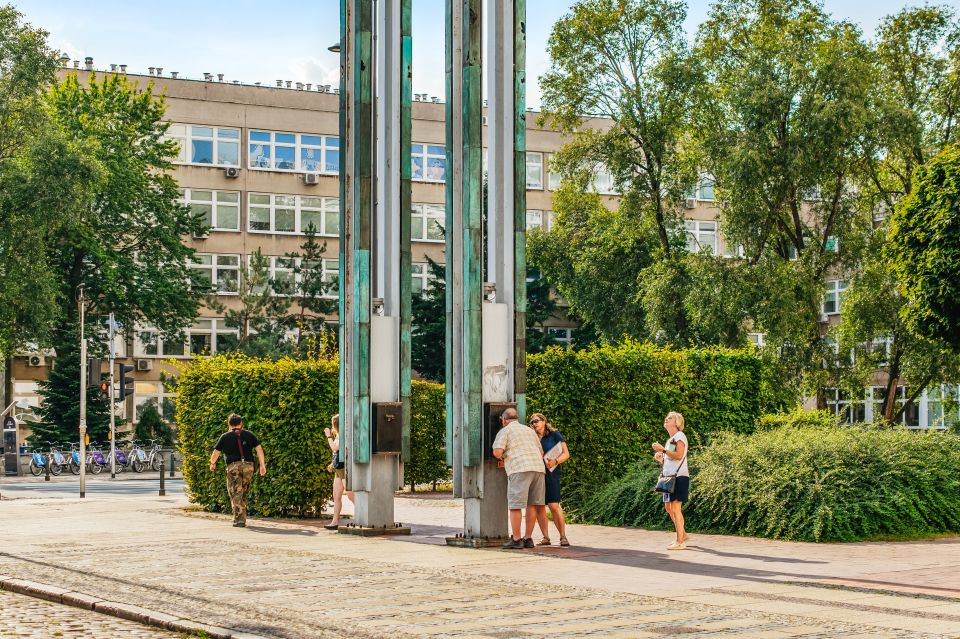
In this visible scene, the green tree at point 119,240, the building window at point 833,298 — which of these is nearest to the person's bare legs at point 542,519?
the green tree at point 119,240

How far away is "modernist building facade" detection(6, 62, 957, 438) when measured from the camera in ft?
215

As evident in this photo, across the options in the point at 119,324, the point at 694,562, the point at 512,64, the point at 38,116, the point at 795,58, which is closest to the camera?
the point at 694,562

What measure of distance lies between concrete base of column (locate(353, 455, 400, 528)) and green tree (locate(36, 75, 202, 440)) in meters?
36.2

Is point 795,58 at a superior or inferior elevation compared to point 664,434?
superior

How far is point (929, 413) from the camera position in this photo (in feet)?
208

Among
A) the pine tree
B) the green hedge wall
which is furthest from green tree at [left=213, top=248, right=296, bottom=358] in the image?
the green hedge wall

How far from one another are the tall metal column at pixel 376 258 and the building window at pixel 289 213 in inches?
1875

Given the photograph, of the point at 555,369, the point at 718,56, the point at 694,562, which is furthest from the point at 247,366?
the point at 718,56

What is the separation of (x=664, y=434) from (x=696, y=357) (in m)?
1.44

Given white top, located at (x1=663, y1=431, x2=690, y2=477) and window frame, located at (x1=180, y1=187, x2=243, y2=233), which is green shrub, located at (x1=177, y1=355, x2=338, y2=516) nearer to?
white top, located at (x1=663, y1=431, x2=690, y2=477)

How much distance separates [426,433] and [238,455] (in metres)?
10.4

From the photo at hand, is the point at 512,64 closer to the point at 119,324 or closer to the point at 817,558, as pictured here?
the point at 817,558

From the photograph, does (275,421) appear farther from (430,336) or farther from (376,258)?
(430,336)

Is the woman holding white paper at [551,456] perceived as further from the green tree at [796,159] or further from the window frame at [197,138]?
the window frame at [197,138]
